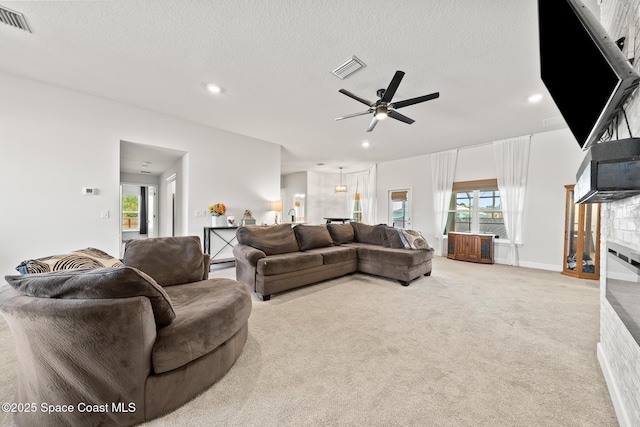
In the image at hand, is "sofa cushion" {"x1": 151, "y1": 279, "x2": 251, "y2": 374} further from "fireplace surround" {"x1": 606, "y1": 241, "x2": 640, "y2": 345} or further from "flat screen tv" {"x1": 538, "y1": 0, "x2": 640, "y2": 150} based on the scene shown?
"flat screen tv" {"x1": 538, "y1": 0, "x2": 640, "y2": 150}

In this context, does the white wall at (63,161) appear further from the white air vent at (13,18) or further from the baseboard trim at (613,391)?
the baseboard trim at (613,391)

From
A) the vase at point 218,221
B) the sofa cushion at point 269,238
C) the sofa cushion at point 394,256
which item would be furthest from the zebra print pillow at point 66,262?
the sofa cushion at point 394,256

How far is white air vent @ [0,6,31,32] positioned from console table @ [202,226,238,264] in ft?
10.5

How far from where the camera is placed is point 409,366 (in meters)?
1.71

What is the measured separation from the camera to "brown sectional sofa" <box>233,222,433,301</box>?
10.2ft

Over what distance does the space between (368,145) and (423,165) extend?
6.53 ft

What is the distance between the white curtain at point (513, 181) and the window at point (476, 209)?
9.6 inches

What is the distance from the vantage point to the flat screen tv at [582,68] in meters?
1.00

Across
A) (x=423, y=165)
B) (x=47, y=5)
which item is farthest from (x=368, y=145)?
(x=47, y=5)

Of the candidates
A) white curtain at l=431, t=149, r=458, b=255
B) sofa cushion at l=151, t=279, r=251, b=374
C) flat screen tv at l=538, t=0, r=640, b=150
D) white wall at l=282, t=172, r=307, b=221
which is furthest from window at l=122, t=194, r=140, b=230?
flat screen tv at l=538, t=0, r=640, b=150

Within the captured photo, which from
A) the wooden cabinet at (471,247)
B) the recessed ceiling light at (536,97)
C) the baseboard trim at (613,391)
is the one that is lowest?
the baseboard trim at (613,391)

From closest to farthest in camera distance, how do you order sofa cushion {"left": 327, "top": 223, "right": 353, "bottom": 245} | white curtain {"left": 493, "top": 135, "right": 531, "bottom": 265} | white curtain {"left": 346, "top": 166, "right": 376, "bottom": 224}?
sofa cushion {"left": 327, "top": 223, "right": 353, "bottom": 245} < white curtain {"left": 493, "top": 135, "right": 531, "bottom": 265} < white curtain {"left": 346, "top": 166, "right": 376, "bottom": 224}

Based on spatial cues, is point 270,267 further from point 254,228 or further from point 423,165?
point 423,165

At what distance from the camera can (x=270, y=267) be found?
9.93ft
